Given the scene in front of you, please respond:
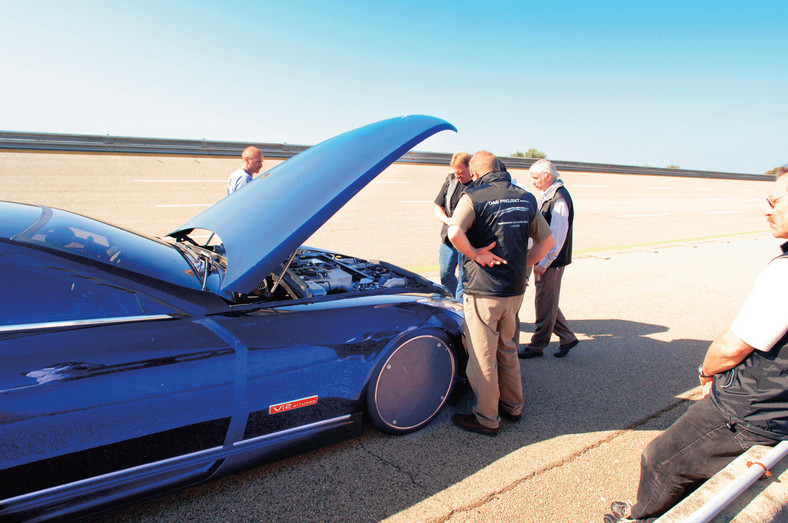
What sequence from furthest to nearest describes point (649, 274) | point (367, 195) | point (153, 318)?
point (367, 195)
point (649, 274)
point (153, 318)

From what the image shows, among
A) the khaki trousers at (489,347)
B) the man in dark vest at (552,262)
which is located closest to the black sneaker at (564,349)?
the man in dark vest at (552,262)

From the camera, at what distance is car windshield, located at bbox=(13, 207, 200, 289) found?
83.5 inches

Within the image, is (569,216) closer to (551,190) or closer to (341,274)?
(551,190)

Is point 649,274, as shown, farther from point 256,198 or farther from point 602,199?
point 602,199

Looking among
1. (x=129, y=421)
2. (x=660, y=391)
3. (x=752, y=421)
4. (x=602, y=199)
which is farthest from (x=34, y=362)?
(x=602, y=199)

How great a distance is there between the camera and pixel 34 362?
5.67 feet

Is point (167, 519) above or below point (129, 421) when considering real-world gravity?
below

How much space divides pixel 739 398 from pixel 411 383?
1.60 m

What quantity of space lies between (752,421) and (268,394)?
6.61ft

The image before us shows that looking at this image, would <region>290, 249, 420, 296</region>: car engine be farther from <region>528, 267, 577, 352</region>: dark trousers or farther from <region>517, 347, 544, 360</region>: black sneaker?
<region>517, 347, 544, 360</region>: black sneaker

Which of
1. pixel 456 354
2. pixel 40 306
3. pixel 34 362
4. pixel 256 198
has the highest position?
pixel 256 198

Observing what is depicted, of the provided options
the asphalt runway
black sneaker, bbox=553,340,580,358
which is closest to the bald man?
the asphalt runway

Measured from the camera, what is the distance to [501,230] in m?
2.69

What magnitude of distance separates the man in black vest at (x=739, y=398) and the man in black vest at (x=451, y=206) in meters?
2.74
